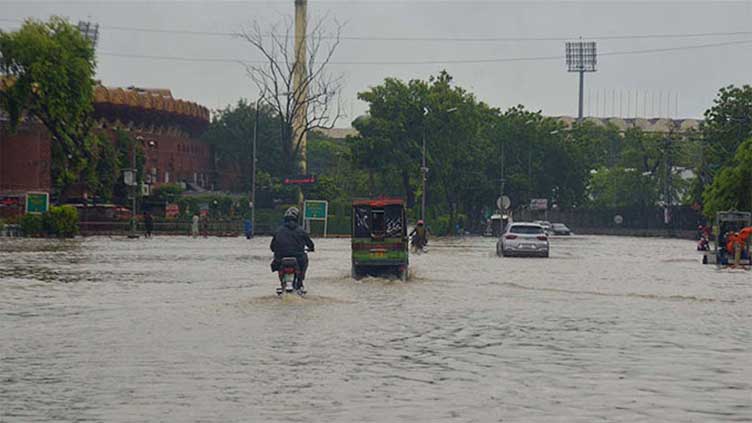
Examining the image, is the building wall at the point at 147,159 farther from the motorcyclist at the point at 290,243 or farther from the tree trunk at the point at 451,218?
the motorcyclist at the point at 290,243

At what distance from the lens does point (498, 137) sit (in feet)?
→ 358

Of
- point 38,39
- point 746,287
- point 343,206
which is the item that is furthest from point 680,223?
point 746,287

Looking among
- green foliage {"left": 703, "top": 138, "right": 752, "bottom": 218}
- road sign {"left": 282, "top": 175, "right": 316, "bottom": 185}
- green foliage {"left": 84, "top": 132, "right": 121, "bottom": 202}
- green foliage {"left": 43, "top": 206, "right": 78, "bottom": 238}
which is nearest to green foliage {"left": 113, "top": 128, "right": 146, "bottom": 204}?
green foliage {"left": 84, "top": 132, "right": 121, "bottom": 202}

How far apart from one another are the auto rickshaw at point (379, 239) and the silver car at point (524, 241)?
1590cm

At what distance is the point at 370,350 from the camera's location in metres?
15.5

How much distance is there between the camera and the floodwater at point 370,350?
10.9 meters

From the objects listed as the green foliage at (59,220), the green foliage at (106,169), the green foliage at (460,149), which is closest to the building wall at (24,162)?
the green foliage at (106,169)

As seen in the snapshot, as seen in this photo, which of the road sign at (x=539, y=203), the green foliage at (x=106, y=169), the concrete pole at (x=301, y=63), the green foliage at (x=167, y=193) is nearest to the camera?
the green foliage at (x=106, y=169)

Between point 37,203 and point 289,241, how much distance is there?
49793 millimetres

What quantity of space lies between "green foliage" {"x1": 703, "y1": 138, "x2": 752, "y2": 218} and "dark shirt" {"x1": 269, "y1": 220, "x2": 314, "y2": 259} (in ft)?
149

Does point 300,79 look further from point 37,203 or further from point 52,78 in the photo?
point 37,203

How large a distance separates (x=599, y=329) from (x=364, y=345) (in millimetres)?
4505

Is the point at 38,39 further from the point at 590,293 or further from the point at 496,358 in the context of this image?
the point at 496,358

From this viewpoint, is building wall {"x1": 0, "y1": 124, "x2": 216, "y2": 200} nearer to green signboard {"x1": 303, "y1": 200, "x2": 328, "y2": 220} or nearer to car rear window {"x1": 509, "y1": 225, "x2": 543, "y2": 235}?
green signboard {"x1": 303, "y1": 200, "x2": 328, "y2": 220}
